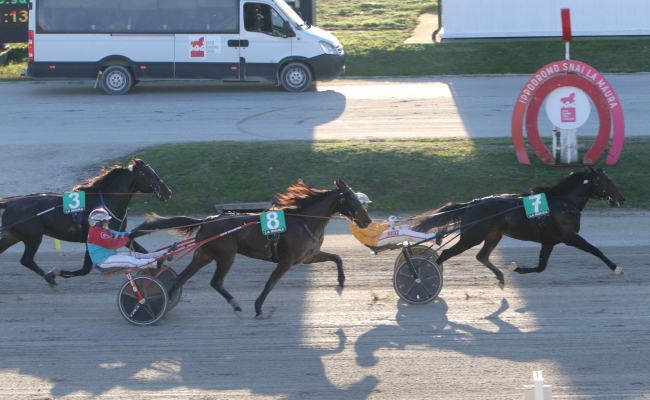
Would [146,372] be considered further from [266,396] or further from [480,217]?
[480,217]

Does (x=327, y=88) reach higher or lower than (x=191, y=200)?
higher

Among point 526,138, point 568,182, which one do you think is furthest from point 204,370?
point 526,138

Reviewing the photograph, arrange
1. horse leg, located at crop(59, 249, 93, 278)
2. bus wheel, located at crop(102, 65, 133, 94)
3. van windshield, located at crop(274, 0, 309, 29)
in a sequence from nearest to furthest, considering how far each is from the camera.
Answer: horse leg, located at crop(59, 249, 93, 278)
van windshield, located at crop(274, 0, 309, 29)
bus wheel, located at crop(102, 65, 133, 94)

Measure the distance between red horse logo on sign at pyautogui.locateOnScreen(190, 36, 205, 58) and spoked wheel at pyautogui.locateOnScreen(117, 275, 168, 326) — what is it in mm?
11721

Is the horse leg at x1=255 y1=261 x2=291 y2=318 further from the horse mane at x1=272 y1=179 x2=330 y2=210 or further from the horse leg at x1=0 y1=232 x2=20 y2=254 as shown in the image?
the horse leg at x1=0 y1=232 x2=20 y2=254

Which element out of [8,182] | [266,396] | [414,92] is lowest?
[266,396]

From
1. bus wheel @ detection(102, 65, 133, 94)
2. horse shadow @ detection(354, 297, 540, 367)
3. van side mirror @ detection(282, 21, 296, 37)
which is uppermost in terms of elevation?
van side mirror @ detection(282, 21, 296, 37)

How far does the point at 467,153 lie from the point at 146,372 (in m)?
7.85

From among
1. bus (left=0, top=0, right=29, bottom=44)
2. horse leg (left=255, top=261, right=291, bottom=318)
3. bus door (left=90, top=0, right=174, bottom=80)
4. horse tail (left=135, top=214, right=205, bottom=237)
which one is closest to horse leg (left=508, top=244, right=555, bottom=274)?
horse leg (left=255, top=261, right=291, bottom=318)

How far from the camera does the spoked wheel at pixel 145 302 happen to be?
25.0 ft

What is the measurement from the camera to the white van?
18.4 meters

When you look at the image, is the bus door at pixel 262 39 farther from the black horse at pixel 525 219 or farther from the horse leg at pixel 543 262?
the horse leg at pixel 543 262

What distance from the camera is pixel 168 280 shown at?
8.12 metres

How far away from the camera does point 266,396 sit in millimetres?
5996
